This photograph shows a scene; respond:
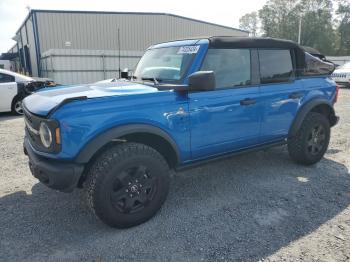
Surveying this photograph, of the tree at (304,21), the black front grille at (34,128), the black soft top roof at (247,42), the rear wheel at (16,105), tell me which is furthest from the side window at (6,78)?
the tree at (304,21)

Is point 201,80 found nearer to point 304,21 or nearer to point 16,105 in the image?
point 16,105

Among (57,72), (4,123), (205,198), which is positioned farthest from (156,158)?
(57,72)

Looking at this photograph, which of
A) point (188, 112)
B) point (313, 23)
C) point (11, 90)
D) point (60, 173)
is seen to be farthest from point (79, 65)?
point (313, 23)

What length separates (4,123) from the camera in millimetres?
8062

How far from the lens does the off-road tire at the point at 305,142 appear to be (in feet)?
14.7

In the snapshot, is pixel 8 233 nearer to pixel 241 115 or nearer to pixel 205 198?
pixel 205 198

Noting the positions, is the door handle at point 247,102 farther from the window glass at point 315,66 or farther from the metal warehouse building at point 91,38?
the metal warehouse building at point 91,38

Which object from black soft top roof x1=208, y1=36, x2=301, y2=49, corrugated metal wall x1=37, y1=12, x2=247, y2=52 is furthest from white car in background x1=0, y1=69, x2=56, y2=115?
corrugated metal wall x1=37, y1=12, x2=247, y2=52

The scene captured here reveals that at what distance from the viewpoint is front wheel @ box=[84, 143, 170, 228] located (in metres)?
2.80

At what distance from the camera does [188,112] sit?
3232mm

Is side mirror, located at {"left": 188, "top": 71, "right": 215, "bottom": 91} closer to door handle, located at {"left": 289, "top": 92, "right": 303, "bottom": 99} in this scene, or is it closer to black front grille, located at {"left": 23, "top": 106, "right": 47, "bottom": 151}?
black front grille, located at {"left": 23, "top": 106, "right": 47, "bottom": 151}

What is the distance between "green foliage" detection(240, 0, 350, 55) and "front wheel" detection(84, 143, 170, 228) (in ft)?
190

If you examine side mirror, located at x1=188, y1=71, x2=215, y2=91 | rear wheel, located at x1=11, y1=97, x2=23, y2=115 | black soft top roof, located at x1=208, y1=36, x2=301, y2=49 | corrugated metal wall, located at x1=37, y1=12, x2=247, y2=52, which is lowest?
rear wheel, located at x1=11, y1=97, x2=23, y2=115

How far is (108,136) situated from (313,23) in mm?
60481
